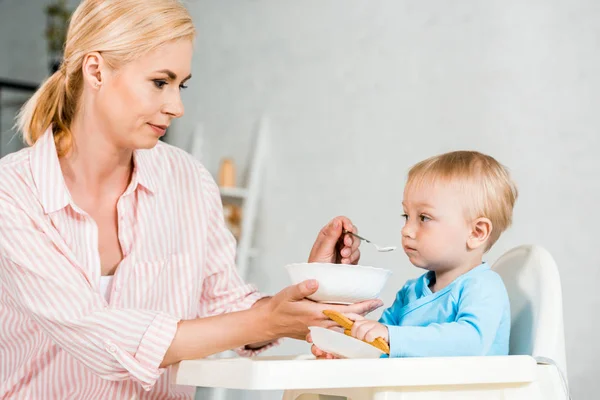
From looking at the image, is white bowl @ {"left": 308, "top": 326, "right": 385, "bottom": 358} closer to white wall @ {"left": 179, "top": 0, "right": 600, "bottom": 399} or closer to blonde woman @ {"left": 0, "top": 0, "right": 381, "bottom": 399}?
blonde woman @ {"left": 0, "top": 0, "right": 381, "bottom": 399}

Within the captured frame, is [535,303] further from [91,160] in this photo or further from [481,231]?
[91,160]

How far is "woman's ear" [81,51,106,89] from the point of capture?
1.41m

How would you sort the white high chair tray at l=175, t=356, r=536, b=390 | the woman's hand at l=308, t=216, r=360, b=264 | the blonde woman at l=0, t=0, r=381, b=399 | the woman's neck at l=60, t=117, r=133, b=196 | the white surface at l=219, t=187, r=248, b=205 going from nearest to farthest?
the white high chair tray at l=175, t=356, r=536, b=390, the blonde woman at l=0, t=0, r=381, b=399, the woman's hand at l=308, t=216, r=360, b=264, the woman's neck at l=60, t=117, r=133, b=196, the white surface at l=219, t=187, r=248, b=205

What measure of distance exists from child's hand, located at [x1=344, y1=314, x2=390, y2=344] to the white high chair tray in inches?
4.9

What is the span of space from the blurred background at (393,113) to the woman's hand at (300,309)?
97 cm

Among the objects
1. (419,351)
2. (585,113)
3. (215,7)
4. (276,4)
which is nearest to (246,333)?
(419,351)

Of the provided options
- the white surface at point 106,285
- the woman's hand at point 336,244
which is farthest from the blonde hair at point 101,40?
the woman's hand at point 336,244

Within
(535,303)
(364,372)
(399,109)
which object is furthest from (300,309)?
(399,109)

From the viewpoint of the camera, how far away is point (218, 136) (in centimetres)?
359

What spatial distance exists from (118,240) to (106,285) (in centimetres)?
10

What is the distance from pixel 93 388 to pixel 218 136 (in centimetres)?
229

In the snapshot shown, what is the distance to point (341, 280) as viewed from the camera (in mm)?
1089

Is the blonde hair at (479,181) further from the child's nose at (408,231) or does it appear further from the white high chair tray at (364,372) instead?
the white high chair tray at (364,372)

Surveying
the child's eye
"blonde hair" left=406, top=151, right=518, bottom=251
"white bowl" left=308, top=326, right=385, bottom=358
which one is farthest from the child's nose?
the child's eye
